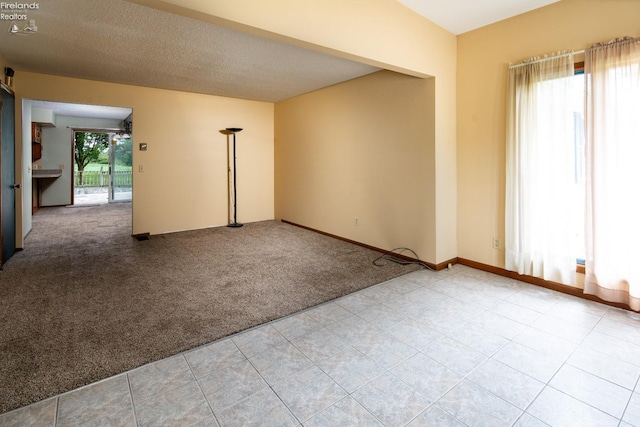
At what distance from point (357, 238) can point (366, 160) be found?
1.20 m

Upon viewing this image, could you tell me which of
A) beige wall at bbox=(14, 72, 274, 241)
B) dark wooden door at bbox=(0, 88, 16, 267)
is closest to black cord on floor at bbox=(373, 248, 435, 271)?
beige wall at bbox=(14, 72, 274, 241)

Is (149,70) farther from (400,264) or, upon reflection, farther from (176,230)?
(400,264)

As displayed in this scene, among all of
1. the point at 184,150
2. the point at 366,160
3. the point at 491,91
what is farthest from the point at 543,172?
the point at 184,150

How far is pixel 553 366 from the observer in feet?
6.55

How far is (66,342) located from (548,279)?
13.7 ft

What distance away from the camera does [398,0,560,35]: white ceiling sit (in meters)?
3.06

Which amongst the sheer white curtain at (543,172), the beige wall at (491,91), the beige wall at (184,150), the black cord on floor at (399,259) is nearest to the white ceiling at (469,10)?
the beige wall at (491,91)

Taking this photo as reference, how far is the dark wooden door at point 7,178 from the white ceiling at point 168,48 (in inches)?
24.2

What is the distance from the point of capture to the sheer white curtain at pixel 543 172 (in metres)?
3.01

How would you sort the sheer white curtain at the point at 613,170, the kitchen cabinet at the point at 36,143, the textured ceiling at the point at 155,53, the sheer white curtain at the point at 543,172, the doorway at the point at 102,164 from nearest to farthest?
the sheer white curtain at the point at 613,170 → the textured ceiling at the point at 155,53 → the sheer white curtain at the point at 543,172 → the kitchen cabinet at the point at 36,143 → the doorway at the point at 102,164

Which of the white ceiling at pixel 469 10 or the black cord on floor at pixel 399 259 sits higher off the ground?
the white ceiling at pixel 469 10

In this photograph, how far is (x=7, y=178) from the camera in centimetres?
410

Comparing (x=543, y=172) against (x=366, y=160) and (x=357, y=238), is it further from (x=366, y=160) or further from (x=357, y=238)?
(x=357, y=238)

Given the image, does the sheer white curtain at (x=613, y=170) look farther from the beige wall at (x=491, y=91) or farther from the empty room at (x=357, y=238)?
the beige wall at (x=491, y=91)
